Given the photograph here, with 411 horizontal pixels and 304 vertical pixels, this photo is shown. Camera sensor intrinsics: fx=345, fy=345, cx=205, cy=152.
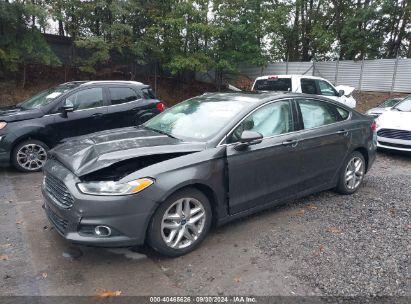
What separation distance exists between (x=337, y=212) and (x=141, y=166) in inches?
114

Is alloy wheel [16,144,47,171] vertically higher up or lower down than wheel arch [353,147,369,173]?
lower down

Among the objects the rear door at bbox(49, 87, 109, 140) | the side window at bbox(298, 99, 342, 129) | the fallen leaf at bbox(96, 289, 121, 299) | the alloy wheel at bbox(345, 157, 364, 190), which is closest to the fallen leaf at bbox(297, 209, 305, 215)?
the alloy wheel at bbox(345, 157, 364, 190)

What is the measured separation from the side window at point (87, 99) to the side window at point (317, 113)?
14.4 ft

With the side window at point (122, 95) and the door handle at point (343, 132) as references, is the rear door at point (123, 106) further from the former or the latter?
the door handle at point (343, 132)

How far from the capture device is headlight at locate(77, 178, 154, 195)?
314cm

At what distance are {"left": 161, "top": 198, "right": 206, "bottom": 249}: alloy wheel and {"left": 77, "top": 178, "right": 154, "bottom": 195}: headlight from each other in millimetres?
394

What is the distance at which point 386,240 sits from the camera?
3965 millimetres

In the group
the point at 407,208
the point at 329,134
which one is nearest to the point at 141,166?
the point at 329,134

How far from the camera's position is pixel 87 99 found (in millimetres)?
7129

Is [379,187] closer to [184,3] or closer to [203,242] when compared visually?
[203,242]

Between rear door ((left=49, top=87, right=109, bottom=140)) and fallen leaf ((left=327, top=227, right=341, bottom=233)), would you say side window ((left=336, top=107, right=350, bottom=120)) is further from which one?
rear door ((left=49, top=87, right=109, bottom=140))

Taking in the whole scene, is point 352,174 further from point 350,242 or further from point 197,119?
point 197,119

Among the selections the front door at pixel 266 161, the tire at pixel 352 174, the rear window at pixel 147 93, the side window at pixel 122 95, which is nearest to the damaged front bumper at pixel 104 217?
the front door at pixel 266 161

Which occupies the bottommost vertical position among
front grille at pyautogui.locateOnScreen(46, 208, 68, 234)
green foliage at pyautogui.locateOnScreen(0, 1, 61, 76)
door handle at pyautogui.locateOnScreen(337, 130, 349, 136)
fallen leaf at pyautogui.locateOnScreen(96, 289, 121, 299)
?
fallen leaf at pyautogui.locateOnScreen(96, 289, 121, 299)
